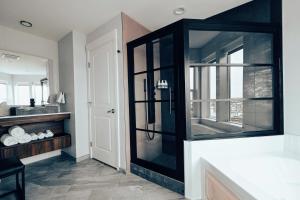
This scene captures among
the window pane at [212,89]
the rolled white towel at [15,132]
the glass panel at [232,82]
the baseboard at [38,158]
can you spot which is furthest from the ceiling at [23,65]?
the window pane at [212,89]

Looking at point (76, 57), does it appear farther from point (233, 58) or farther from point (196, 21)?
point (233, 58)

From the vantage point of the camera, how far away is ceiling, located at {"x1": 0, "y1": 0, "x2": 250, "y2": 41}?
2.04 metres

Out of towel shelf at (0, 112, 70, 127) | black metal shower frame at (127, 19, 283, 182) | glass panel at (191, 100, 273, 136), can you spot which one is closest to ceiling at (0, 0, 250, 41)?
black metal shower frame at (127, 19, 283, 182)

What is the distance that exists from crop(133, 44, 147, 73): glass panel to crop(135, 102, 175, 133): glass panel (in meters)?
0.56

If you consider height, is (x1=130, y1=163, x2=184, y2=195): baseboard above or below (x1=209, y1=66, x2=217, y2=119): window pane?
below

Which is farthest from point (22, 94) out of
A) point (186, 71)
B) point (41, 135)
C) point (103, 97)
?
point (186, 71)

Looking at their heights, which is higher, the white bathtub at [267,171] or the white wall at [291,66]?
the white wall at [291,66]

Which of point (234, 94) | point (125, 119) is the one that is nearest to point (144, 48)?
point (125, 119)

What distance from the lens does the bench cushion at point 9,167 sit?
5.06ft

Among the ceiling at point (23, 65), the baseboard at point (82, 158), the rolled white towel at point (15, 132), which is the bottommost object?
the baseboard at point (82, 158)

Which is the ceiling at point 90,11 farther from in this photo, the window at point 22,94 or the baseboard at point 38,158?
the baseboard at point 38,158

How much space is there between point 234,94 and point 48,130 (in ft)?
10.3

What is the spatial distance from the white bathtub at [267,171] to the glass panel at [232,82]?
0.36 m

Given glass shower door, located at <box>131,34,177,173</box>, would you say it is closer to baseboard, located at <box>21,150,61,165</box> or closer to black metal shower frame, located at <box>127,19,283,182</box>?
black metal shower frame, located at <box>127,19,283,182</box>
